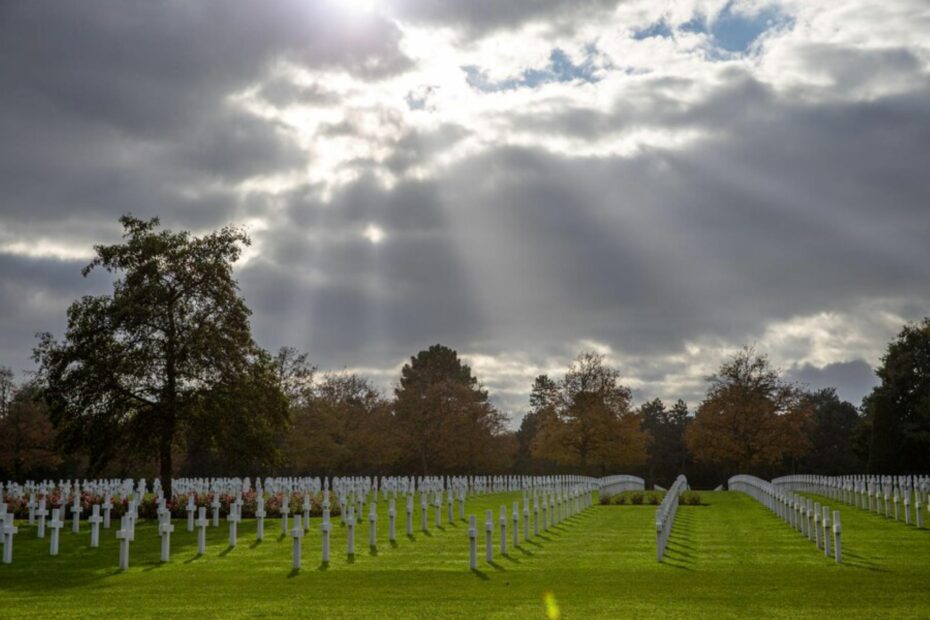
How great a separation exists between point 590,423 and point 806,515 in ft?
174

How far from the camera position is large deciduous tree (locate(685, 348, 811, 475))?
3241 inches

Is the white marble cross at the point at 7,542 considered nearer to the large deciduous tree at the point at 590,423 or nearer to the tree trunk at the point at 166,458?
the tree trunk at the point at 166,458

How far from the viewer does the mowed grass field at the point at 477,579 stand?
15258 millimetres

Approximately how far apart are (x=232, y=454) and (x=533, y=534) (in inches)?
617

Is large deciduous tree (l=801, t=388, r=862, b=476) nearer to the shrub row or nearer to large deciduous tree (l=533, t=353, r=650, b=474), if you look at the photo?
large deciduous tree (l=533, t=353, r=650, b=474)

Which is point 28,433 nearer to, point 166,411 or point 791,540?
point 166,411

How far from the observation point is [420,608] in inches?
600

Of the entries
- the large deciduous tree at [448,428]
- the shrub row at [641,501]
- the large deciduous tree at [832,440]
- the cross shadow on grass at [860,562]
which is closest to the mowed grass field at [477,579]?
the cross shadow on grass at [860,562]

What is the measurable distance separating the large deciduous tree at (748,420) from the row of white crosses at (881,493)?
32.6 ft

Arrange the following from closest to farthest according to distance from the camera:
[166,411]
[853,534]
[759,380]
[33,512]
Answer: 1. [853,534]
2. [33,512]
3. [166,411]
4. [759,380]

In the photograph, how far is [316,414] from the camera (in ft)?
258

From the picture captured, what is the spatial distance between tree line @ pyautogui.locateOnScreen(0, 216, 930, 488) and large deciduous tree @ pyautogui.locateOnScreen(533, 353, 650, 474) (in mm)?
146

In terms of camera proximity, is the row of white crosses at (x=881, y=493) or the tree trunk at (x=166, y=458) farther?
the tree trunk at (x=166, y=458)

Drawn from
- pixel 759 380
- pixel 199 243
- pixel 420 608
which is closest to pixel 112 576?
pixel 420 608
